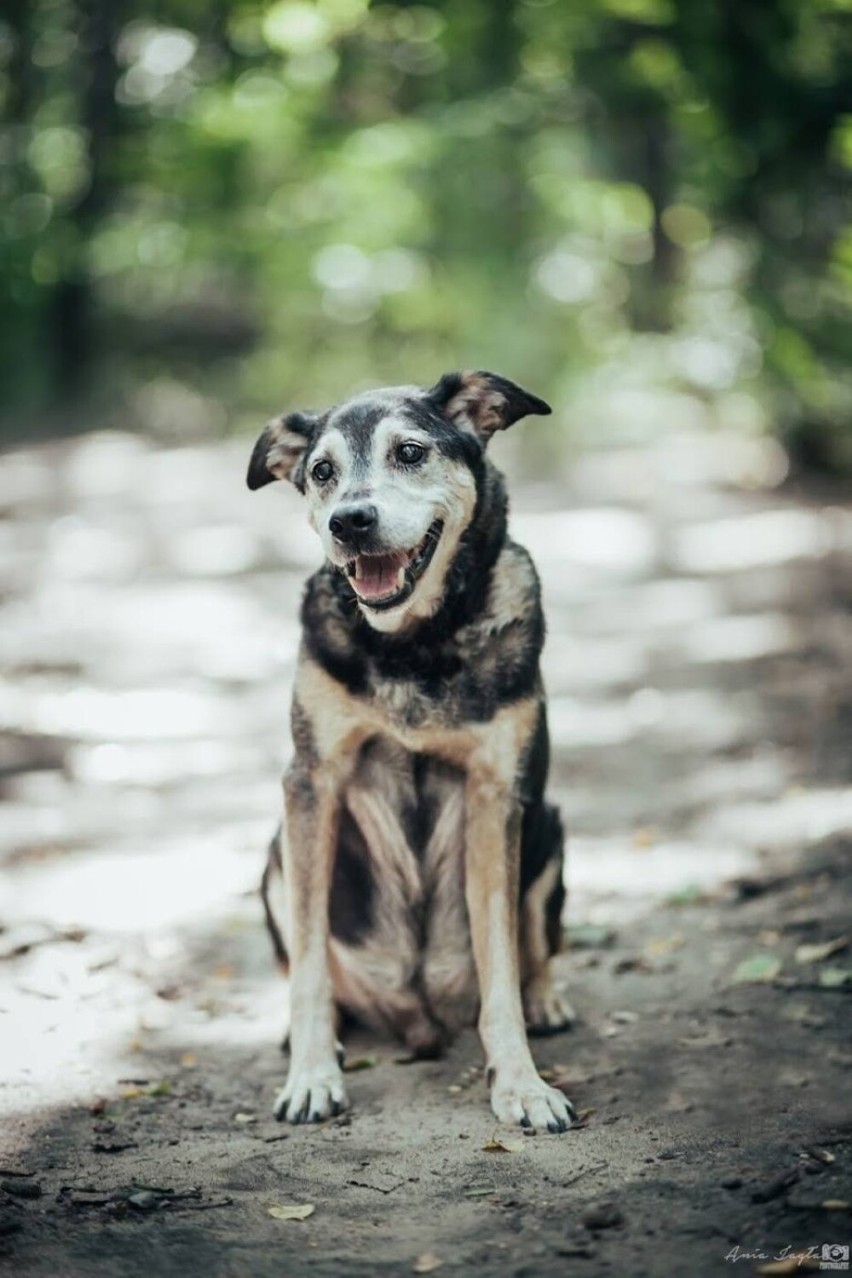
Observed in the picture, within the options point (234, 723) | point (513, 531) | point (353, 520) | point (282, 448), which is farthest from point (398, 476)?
point (513, 531)

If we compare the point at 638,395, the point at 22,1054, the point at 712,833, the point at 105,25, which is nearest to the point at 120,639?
the point at 712,833

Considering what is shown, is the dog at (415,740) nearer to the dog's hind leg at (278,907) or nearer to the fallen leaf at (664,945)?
the dog's hind leg at (278,907)

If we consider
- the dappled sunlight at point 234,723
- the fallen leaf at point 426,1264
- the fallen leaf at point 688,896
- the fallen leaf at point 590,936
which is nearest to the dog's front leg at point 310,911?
the dappled sunlight at point 234,723

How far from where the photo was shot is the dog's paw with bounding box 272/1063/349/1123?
3.93 metres

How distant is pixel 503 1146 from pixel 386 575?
5.33 feet

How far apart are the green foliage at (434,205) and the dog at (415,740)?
602cm

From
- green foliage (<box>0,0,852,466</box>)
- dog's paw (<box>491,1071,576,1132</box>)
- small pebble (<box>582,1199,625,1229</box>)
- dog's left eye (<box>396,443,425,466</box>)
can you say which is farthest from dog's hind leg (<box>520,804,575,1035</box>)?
green foliage (<box>0,0,852,466</box>)

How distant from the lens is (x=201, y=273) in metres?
20.9

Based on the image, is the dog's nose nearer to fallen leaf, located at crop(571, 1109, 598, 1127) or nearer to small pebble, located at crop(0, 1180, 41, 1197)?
fallen leaf, located at crop(571, 1109, 598, 1127)

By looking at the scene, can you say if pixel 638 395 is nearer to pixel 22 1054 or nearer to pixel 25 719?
pixel 25 719

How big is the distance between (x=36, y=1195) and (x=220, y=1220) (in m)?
0.50

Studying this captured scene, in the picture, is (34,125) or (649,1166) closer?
(649,1166)

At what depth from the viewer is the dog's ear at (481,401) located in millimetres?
4227

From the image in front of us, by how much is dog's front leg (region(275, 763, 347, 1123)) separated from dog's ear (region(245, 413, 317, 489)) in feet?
3.31
